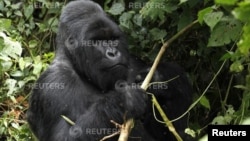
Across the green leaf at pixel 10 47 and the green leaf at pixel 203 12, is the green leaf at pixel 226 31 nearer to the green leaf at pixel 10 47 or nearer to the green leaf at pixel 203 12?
the green leaf at pixel 203 12

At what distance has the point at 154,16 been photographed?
3580 mm

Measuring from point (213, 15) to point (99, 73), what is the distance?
87 cm

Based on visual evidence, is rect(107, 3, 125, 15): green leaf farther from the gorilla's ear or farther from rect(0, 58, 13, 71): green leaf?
rect(0, 58, 13, 71): green leaf

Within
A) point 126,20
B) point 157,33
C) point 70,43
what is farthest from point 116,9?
point 70,43

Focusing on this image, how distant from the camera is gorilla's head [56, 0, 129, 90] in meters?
3.35

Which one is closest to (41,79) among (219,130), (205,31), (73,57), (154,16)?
(73,57)

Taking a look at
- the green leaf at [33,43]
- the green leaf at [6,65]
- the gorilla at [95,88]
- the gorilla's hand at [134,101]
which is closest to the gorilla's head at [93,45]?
the gorilla at [95,88]

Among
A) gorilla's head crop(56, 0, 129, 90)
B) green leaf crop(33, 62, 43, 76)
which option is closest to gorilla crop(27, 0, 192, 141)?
gorilla's head crop(56, 0, 129, 90)

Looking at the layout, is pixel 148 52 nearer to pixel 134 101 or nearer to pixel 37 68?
pixel 37 68

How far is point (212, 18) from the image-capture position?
2.90m

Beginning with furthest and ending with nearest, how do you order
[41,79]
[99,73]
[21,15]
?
[21,15] → [41,79] → [99,73]

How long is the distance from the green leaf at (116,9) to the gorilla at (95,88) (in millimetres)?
522

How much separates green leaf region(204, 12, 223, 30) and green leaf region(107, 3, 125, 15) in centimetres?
137

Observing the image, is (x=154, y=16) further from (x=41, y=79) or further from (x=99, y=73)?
(x=41, y=79)
